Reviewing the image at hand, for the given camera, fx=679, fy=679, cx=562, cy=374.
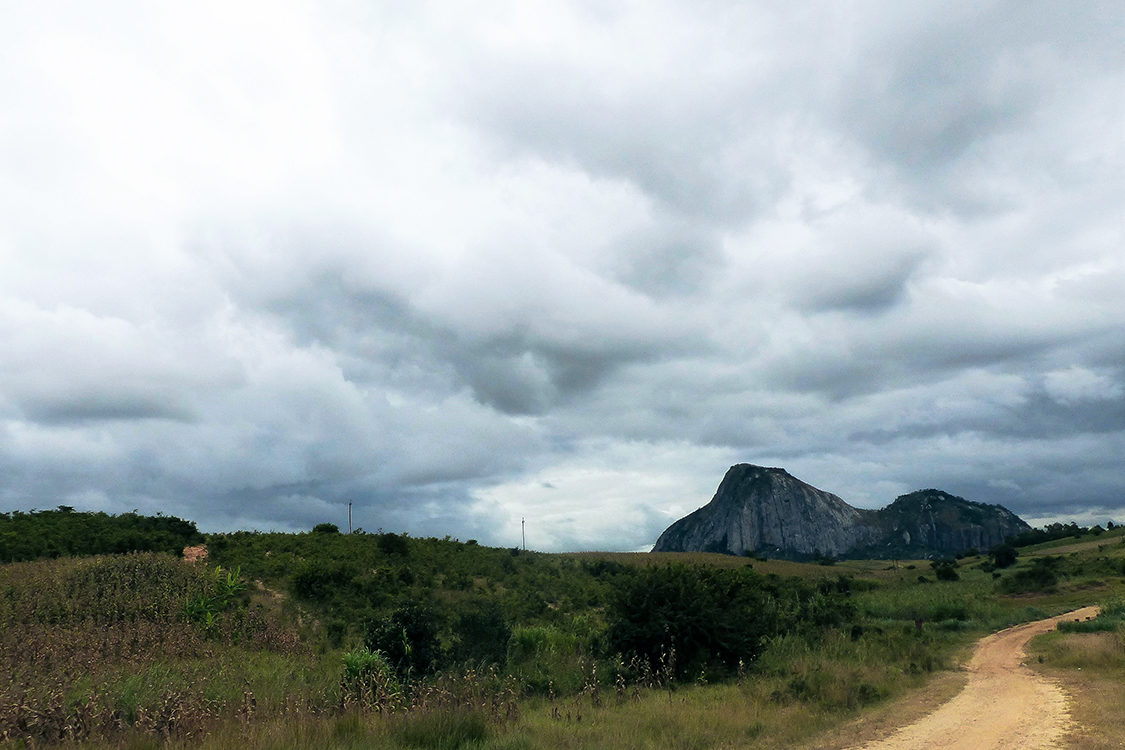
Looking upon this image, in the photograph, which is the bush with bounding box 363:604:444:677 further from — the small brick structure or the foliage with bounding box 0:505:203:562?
the foliage with bounding box 0:505:203:562

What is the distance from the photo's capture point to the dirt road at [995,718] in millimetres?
11820

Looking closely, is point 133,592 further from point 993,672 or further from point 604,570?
point 604,570

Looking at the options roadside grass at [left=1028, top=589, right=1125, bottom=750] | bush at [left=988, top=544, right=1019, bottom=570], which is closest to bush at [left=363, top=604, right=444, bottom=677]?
roadside grass at [left=1028, top=589, right=1125, bottom=750]

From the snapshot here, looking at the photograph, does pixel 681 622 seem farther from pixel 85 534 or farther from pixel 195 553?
pixel 85 534

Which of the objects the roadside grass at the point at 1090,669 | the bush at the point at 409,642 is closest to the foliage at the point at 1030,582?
the roadside grass at the point at 1090,669

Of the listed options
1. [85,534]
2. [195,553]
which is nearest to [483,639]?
[195,553]

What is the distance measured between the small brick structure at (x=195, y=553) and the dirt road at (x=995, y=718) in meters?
33.2

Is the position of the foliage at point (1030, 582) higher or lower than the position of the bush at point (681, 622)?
lower

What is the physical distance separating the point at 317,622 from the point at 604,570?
28.1 meters

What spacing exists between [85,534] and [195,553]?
6.99 m

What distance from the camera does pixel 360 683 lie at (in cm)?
1264

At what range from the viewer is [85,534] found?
3897cm

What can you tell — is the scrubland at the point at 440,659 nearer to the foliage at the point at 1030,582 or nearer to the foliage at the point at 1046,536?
the foliage at the point at 1030,582

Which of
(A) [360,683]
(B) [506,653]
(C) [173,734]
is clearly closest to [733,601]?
(B) [506,653]
